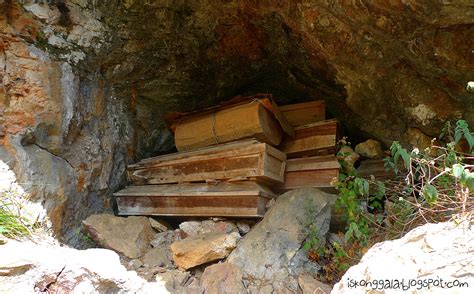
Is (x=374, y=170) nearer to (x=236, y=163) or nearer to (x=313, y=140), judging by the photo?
(x=313, y=140)

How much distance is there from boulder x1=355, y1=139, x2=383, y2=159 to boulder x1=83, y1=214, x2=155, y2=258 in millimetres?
2328

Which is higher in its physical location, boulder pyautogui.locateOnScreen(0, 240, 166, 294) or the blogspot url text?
the blogspot url text

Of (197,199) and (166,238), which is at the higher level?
(197,199)

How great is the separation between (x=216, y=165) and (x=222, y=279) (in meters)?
1.13

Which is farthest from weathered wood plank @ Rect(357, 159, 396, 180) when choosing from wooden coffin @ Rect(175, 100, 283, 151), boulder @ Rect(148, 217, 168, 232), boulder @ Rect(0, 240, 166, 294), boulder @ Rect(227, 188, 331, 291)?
Result: boulder @ Rect(0, 240, 166, 294)

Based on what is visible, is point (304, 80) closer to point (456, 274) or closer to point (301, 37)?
point (301, 37)

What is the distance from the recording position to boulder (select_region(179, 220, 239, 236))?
3.17 m

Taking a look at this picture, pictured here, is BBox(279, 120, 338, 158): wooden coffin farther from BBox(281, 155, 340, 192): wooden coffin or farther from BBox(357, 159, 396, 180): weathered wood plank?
BBox(357, 159, 396, 180): weathered wood plank

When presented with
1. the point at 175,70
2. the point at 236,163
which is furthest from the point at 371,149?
the point at 175,70

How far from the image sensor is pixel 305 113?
391 centimetres

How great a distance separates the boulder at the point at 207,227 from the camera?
317cm

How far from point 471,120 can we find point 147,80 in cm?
304

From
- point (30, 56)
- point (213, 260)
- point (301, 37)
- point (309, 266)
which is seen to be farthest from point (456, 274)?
point (30, 56)

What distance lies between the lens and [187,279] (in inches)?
109
